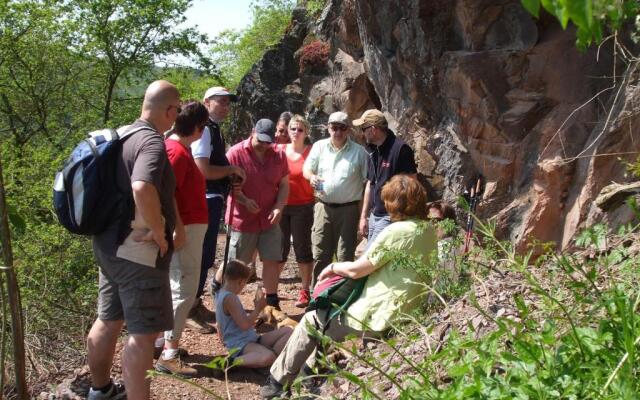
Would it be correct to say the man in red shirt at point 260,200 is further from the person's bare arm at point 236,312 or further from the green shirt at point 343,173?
the person's bare arm at point 236,312

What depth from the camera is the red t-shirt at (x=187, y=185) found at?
4363 mm

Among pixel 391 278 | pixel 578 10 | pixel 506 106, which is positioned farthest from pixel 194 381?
pixel 506 106

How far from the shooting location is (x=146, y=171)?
3.34 metres

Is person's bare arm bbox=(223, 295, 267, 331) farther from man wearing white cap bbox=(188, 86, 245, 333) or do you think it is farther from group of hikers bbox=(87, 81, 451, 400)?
man wearing white cap bbox=(188, 86, 245, 333)

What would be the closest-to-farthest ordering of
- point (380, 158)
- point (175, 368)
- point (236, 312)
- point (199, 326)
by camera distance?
point (175, 368), point (236, 312), point (199, 326), point (380, 158)

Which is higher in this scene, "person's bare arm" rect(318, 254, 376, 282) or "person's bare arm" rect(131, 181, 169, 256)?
"person's bare arm" rect(131, 181, 169, 256)

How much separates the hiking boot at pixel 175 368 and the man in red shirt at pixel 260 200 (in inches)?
58.2

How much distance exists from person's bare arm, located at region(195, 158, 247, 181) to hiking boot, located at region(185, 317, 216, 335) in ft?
4.19

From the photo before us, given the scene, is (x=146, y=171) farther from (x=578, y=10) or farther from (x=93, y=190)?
(x=578, y=10)

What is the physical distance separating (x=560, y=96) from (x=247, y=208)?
3552 mm

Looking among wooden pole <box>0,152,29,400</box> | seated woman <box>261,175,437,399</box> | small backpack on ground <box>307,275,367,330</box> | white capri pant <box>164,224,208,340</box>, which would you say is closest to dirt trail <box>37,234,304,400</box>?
white capri pant <box>164,224,208,340</box>

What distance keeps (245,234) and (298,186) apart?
94cm

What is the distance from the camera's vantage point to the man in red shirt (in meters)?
5.74

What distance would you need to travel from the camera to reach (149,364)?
3.56 meters
